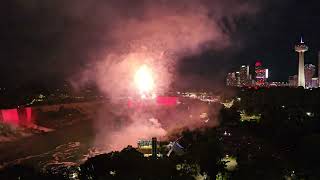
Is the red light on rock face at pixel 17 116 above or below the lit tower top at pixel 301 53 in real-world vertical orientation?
below

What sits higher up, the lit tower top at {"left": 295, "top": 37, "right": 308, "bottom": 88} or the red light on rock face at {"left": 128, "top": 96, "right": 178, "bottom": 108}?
the lit tower top at {"left": 295, "top": 37, "right": 308, "bottom": 88}

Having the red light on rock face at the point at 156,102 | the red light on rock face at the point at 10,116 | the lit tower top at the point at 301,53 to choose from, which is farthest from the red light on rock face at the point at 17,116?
the lit tower top at the point at 301,53

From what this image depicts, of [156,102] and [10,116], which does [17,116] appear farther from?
[156,102]

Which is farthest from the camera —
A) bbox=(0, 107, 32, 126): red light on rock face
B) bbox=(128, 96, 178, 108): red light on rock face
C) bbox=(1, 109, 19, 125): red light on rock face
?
bbox=(128, 96, 178, 108): red light on rock face

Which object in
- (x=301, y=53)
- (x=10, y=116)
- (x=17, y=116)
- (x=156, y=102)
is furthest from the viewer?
(x=301, y=53)

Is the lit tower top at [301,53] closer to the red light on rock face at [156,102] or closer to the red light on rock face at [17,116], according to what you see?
the red light on rock face at [156,102]

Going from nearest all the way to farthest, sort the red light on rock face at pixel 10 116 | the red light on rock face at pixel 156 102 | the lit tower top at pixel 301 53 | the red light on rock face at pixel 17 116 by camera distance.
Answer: the red light on rock face at pixel 10 116, the red light on rock face at pixel 17 116, the red light on rock face at pixel 156 102, the lit tower top at pixel 301 53

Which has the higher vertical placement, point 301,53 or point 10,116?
point 301,53

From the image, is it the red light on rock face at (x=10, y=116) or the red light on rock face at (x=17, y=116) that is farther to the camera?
the red light on rock face at (x=17, y=116)

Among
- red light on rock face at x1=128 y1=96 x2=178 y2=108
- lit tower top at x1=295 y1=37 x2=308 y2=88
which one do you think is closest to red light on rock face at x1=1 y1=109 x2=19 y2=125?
red light on rock face at x1=128 y1=96 x2=178 y2=108

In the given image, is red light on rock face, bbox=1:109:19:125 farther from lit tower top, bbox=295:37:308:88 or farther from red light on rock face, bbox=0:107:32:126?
lit tower top, bbox=295:37:308:88

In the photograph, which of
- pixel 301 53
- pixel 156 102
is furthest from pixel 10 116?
pixel 301 53

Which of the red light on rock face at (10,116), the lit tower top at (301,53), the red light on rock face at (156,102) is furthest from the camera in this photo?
the lit tower top at (301,53)
